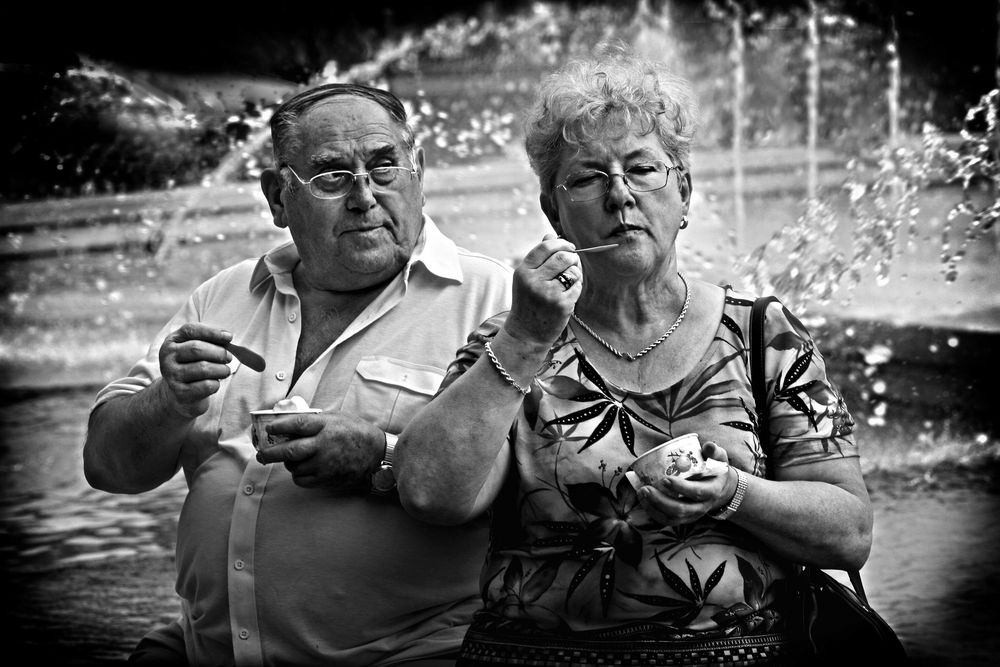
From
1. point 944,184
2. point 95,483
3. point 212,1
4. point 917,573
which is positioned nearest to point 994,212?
point 944,184

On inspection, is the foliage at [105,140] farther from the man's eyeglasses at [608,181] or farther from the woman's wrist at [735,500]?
the woman's wrist at [735,500]

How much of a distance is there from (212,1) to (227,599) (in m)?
5.74

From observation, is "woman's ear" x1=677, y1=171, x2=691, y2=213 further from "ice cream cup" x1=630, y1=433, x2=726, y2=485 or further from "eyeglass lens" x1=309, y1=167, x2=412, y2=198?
"eyeglass lens" x1=309, y1=167, x2=412, y2=198

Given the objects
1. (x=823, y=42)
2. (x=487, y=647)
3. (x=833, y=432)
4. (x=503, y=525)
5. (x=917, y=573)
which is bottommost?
(x=917, y=573)

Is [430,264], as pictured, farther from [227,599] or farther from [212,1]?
[212,1]

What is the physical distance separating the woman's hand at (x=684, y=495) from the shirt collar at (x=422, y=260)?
860 millimetres

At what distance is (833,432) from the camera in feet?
6.55

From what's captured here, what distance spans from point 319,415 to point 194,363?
265 millimetres

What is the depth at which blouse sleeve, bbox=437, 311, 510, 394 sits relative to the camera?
6.66ft

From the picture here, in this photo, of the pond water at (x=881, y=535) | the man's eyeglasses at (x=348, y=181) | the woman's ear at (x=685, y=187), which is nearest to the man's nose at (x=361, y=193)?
the man's eyeglasses at (x=348, y=181)

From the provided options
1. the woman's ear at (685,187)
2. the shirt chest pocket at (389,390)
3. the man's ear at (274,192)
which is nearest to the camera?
the woman's ear at (685,187)

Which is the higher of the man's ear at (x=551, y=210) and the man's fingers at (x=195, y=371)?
the man's ear at (x=551, y=210)

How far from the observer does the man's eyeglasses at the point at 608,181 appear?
6.71 feet

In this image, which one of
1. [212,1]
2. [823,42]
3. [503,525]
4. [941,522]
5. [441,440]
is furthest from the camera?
[823,42]
